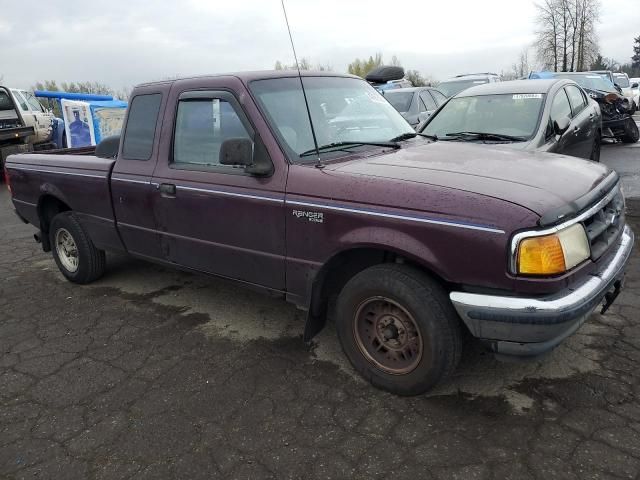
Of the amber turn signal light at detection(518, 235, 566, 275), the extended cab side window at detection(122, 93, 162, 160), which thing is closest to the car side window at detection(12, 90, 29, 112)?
the extended cab side window at detection(122, 93, 162, 160)

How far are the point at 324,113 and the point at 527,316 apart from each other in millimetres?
1904

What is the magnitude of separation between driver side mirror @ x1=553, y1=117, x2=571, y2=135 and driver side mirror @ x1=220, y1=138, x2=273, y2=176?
383 centimetres

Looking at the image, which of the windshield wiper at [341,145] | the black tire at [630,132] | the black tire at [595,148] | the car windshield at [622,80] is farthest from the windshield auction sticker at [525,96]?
the car windshield at [622,80]

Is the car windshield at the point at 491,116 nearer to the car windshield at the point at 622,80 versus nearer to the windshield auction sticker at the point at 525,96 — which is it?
the windshield auction sticker at the point at 525,96

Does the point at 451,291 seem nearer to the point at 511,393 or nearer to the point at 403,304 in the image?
the point at 403,304

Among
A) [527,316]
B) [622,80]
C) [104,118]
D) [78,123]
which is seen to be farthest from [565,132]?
[622,80]

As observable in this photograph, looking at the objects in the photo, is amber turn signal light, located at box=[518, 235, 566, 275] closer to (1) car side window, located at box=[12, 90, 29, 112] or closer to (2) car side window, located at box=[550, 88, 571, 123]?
(2) car side window, located at box=[550, 88, 571, 123]

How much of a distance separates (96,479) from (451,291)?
197 centimetres

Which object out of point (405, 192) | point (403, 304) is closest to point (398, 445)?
point (403, 304)

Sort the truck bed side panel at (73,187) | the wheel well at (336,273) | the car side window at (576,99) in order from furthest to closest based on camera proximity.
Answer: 1. the car side window at (576,99)
2. the truck bed side panel at (73,187)
3. the wheel well at (336,273)

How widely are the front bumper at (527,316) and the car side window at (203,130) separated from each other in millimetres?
1793

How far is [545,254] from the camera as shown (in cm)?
239

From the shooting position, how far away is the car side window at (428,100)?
427 inches

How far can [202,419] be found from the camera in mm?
2857
